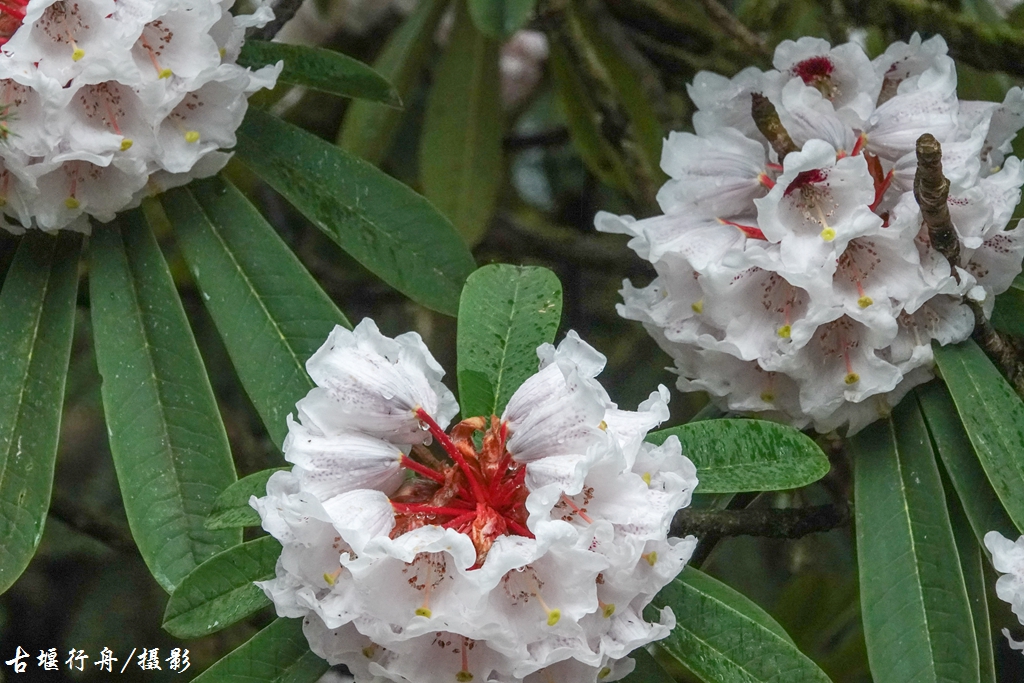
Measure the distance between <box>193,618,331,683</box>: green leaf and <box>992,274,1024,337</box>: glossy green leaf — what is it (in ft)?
2.44

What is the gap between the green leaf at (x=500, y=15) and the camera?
1263 millimetres

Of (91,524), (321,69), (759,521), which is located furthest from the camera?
(91,524)

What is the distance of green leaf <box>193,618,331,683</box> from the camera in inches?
35.0

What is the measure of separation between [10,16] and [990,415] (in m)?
0.99

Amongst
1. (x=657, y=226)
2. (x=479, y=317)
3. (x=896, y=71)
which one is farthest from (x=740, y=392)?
(x=896, y=71)

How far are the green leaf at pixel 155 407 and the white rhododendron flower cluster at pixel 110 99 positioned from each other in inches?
2.5

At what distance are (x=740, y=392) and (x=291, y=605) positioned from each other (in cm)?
50

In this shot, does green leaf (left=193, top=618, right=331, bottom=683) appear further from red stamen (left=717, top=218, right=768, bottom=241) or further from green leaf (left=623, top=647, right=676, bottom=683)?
red stamen (left=717, top=218, right=768, bottom=241)

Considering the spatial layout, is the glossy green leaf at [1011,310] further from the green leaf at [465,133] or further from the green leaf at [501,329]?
the green leaf at [465,133]

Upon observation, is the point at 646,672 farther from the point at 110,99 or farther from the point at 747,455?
the point at 110,99

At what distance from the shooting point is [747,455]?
0.92 meters

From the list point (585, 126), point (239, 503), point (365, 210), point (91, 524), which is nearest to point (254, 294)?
point (365, 210)

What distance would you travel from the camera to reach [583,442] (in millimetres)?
839

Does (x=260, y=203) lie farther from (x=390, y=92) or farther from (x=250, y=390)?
(x=250, y=390)
